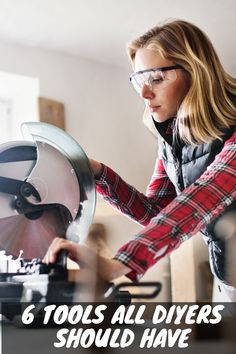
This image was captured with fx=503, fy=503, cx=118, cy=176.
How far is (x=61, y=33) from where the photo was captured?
3.10ft

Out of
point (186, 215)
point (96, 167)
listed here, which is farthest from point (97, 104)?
point (186, 215)

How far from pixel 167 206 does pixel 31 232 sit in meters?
0.18

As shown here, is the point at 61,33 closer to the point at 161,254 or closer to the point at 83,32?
the point at 83,32

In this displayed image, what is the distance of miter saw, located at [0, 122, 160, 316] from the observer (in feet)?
2.07

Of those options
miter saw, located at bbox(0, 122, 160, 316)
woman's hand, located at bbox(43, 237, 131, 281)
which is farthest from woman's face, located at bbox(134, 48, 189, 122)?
woman's hand, located at bbox(43, 237, 131, 281)

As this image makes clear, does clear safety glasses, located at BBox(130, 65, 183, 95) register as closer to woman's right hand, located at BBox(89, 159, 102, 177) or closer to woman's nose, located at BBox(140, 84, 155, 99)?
woman's nose, located at BBox(140, 84, 155, 99)

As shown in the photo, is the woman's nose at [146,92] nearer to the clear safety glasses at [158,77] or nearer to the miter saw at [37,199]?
the clear safety glasses at [158,77]

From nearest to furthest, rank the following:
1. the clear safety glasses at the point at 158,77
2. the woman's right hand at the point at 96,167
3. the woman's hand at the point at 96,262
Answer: the woman's hand at the point at 96,262 < the clear safety glasses at the point at 158,77 < the woman's right hand at the point at 96,167

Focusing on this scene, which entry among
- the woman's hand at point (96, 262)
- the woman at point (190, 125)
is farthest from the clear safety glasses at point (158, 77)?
the woman's hand at point (96, 262)

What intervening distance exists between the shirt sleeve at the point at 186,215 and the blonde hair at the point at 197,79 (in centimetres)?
4

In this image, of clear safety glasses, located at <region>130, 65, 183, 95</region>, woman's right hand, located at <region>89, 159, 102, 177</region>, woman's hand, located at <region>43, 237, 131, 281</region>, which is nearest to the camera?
woman's hand, located at <region>43, 237, 131, 281</region>

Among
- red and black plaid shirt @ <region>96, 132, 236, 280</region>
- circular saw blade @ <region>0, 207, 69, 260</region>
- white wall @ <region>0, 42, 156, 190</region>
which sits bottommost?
circular saw blade @ <region>0, 207, 69, 260</region>

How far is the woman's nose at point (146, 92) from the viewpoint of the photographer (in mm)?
650

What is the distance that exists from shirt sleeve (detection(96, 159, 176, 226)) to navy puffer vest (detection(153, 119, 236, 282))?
4 cm
